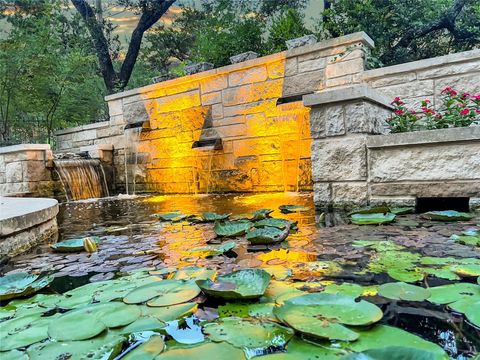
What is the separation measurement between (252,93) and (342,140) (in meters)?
2.25

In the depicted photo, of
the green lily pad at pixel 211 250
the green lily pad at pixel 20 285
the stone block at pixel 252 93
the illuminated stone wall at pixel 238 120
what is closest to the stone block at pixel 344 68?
the illuminated stone wall at pixel 238 120

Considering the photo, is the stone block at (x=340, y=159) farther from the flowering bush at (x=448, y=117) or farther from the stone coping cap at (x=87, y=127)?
the stone coping cap at (x=87, y=127)

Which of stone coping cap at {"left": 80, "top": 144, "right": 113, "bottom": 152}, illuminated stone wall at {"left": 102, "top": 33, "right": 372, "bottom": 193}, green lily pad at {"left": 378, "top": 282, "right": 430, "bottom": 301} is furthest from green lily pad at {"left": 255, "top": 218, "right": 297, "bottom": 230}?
stone coping cap at {"left": 80, "top": 144, "right": 113, "bottom": 152}

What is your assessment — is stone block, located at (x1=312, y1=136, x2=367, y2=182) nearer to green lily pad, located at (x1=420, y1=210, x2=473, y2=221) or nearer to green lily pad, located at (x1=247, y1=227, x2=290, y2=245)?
green lily pad, located at (x1=420, y1=210, x2=473, y2=221)

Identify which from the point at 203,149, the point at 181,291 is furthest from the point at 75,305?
the point at 203,149

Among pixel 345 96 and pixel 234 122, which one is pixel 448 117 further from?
pixel 234 122

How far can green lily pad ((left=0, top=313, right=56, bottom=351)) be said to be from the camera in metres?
0.90

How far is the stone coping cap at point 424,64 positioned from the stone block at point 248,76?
1275 mm

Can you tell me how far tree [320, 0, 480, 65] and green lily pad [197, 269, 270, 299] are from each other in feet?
21.9

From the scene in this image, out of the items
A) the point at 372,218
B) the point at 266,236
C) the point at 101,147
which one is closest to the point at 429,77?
the point at 372,218

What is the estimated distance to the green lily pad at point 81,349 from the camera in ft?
2.68

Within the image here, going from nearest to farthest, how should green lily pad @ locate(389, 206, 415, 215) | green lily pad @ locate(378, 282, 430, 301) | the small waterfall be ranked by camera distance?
green lily pad @ locate(378, 282, 430, 301)
green lily pad @ locate(389, 206, 415, 215)
the small waterfall

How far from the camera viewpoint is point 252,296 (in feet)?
3.54

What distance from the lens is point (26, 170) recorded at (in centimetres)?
477
